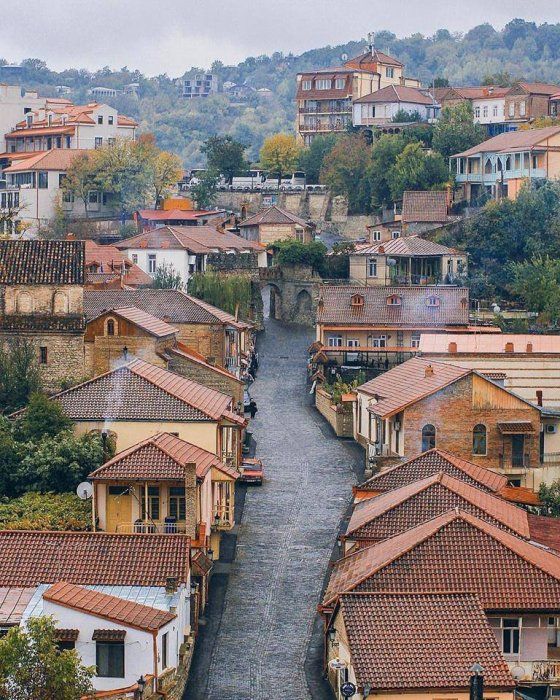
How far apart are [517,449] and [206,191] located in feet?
193

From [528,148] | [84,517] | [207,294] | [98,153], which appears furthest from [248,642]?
[98,153]

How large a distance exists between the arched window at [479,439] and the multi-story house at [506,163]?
130 feet

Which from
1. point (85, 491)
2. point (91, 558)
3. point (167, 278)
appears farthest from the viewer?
point (167, 278)

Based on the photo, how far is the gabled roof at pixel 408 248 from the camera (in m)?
91.2

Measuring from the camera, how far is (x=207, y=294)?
292 ft

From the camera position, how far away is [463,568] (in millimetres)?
42750

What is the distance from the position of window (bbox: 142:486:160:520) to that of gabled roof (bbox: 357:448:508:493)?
656 cm

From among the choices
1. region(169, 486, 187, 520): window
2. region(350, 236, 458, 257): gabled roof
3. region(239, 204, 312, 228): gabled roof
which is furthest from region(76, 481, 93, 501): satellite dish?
region(239, 204, 312, 228): gabled roof

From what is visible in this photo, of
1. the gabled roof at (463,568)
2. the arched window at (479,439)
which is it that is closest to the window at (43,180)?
the arched window at (479,439)

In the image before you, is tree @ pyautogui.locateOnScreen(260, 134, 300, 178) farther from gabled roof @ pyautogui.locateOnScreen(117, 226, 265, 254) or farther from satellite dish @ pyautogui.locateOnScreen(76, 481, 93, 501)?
satellite dish @ pyautogui.locateOnScreen(76, 481, 93, 501)

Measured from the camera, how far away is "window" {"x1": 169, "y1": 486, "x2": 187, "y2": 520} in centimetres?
4869

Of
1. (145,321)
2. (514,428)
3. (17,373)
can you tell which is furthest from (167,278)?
(514,428)

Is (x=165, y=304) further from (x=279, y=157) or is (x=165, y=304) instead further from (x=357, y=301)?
(x=279, y=157)

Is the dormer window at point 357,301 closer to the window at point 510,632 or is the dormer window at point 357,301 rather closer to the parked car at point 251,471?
the parked car at point 251,471
